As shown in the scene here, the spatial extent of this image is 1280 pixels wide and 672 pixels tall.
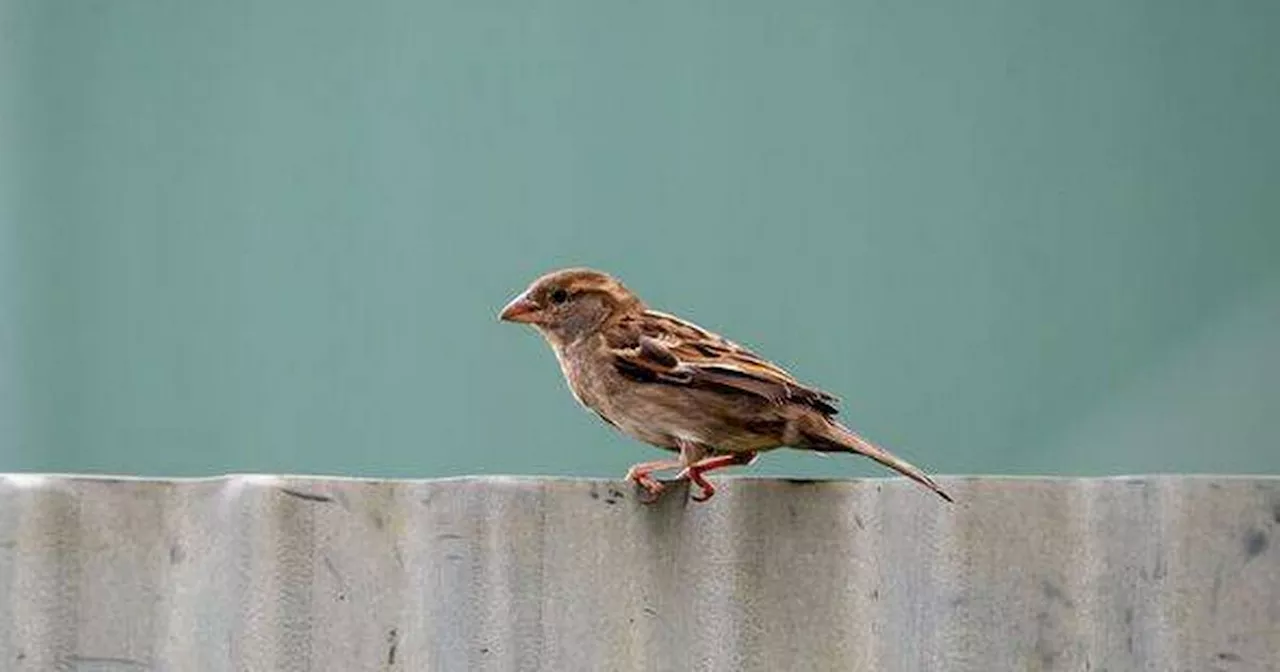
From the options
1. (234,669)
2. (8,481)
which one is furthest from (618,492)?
(8,481)

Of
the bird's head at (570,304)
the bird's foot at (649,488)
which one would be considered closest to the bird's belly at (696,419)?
the bird's head at (570,304)

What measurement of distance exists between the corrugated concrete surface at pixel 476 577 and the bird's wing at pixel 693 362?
651 mm

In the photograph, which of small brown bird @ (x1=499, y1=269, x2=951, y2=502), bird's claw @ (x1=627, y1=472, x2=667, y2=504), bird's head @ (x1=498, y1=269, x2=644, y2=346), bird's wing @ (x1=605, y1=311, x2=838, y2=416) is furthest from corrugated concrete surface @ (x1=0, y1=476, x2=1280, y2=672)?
bird's head @ (x1=498, y1=269, x2=644, y2=346)

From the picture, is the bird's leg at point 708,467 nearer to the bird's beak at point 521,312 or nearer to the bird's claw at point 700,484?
the bird's claw at point 700,484

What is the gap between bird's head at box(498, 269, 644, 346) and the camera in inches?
145

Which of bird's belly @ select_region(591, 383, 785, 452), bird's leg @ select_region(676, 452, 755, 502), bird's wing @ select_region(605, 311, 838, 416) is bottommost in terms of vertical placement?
bird's leg @ select_region(676, 452, 755, 502)

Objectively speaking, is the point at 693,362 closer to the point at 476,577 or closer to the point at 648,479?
the point at 648,479

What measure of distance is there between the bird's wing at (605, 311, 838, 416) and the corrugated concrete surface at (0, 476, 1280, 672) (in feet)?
2.14

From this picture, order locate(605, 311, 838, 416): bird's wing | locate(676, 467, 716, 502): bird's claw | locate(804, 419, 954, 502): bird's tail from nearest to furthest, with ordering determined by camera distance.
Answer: locate(676, 467, 716, 502): bird's claw, locate(804, 419, 954, 502): bird's tail, locate(605, 311, 838, 416): bird's wing

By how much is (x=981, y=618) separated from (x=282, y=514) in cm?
91

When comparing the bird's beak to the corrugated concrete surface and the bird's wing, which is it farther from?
the corrugated concrete surface

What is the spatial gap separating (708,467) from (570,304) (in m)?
0.50

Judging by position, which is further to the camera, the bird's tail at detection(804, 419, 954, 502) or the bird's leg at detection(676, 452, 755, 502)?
the bird's tail at detection(804, 419, 954, 502)

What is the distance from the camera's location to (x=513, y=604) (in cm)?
265
